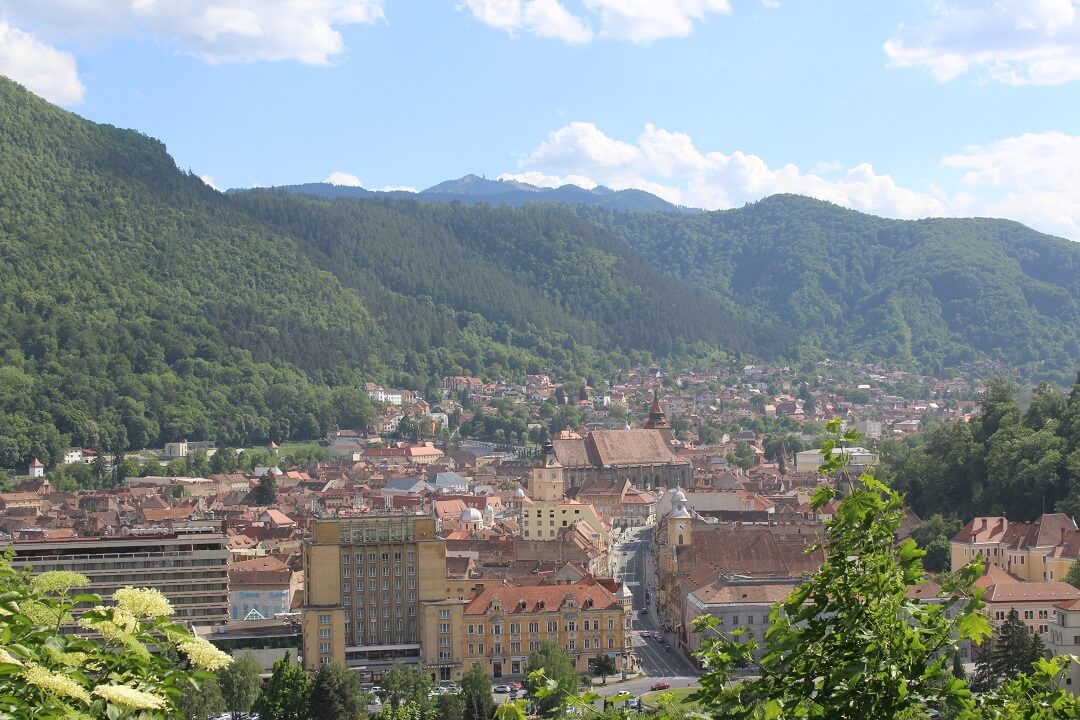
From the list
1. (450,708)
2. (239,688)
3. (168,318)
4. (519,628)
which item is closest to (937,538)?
(519,628)

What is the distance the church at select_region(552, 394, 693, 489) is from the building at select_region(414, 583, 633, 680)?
5238cm

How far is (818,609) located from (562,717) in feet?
5.72

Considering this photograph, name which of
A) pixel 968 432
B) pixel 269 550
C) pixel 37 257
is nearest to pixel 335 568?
pixel 269 550

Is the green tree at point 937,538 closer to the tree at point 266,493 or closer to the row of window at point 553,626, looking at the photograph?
the row of window at point 553,626

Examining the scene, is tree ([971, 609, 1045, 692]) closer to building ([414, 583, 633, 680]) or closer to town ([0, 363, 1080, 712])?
town ([0, 363, 1080, 712])

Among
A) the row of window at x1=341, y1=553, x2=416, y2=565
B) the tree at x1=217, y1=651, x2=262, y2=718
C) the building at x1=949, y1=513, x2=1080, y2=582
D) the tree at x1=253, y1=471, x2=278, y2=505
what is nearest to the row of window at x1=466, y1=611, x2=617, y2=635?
the row of window at x1=341, y1=553, x2=416, y2=565

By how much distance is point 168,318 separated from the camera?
144625 millimetres

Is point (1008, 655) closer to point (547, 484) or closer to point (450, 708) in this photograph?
point (450, 708)

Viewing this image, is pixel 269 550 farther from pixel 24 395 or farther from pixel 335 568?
pixel 24 395

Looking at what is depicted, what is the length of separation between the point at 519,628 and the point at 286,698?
11569mm

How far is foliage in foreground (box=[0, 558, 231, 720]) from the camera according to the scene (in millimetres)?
7070

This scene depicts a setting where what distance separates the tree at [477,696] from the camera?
39.7 metres

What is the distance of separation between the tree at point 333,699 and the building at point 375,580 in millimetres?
8541

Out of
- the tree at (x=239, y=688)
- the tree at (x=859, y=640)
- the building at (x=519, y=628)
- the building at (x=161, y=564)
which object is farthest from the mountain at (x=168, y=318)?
the tree at (x=859, y=640)
